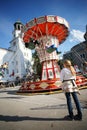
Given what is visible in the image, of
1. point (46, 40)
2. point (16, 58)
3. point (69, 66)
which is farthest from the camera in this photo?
point (16, 58)

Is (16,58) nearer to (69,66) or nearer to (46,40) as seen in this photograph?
(46,40)

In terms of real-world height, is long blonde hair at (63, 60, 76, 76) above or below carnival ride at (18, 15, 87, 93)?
below

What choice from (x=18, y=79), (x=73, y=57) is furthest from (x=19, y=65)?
(x=73, y=57)

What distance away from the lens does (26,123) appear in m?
4.38

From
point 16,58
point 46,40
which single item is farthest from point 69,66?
point 16,58

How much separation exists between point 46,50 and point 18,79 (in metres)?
40.4

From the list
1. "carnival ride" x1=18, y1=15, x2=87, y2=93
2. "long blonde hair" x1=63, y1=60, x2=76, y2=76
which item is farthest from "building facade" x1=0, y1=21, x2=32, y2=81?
"long blonde hair" x1=63, y1=60, x2=76, y2=76

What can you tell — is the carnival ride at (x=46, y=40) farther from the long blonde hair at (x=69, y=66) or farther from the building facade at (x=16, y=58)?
the building facade at (x=16, y=58)

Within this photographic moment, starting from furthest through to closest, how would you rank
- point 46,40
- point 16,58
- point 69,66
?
point 16,58, point 46,40, point 69,66

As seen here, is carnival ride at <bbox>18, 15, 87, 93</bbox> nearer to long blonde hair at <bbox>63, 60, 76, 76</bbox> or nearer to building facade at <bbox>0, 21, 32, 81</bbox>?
long blonde hair at <bbox>63, 60, 76, 76</bbox>

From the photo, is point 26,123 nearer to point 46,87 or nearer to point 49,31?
point 46,87

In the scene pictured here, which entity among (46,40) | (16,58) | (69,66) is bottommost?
(69,66)

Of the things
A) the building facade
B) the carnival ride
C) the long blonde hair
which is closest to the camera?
the long blonde hair

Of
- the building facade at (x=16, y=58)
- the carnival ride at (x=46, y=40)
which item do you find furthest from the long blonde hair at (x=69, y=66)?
the building facade at (x=16, y=58)
